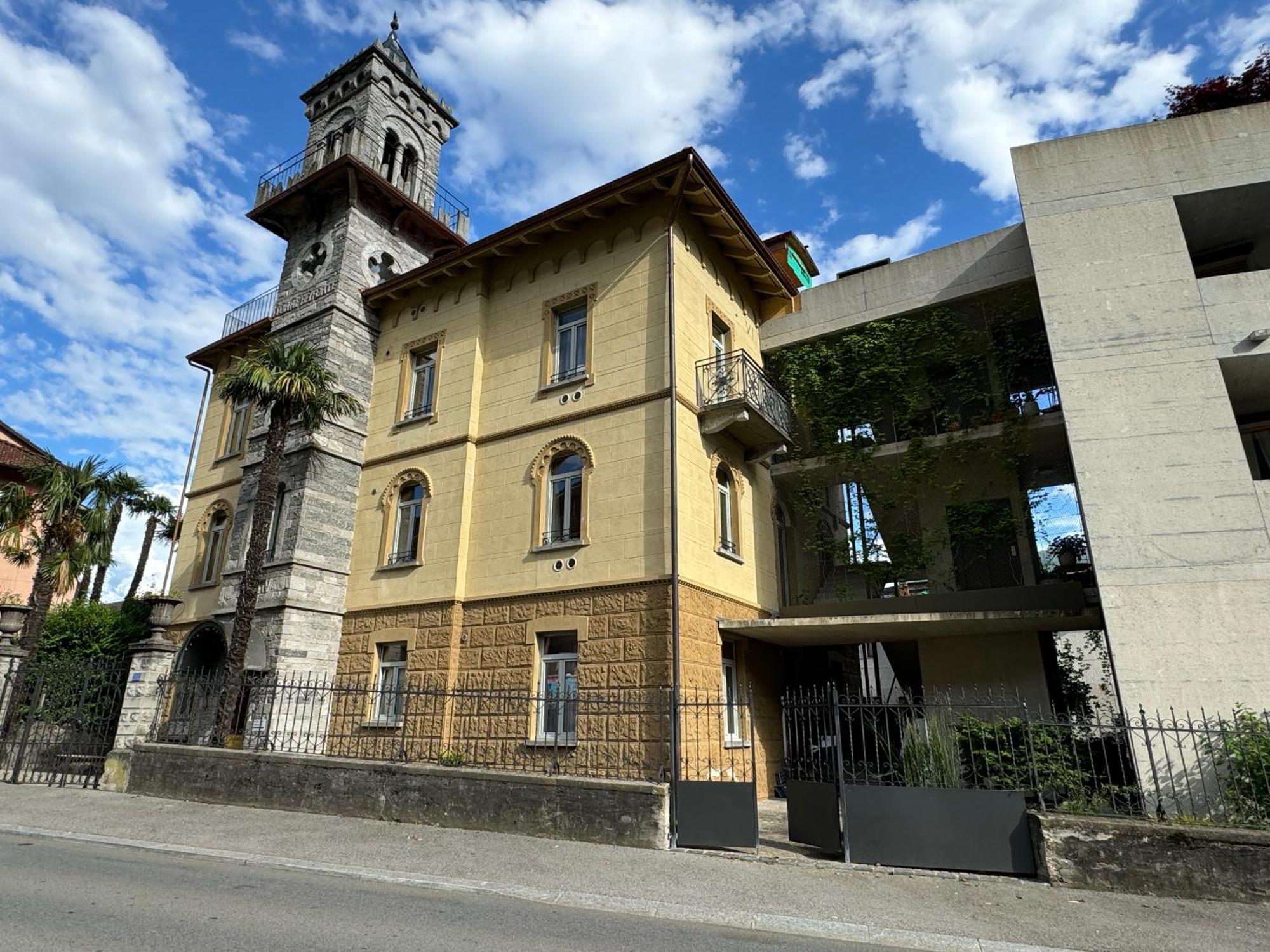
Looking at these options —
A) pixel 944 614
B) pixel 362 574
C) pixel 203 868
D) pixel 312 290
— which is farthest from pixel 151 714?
pixel 944 614

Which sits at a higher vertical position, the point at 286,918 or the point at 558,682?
the point at 558,682

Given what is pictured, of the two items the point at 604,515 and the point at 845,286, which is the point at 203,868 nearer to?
the point at 604,515

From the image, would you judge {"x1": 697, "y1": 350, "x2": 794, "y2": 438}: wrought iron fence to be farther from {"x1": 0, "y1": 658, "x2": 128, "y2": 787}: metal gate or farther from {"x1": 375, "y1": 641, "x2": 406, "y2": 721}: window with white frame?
{"x1": 0, "y1": 658, "x2": 128, "y2": 787}: metal gate

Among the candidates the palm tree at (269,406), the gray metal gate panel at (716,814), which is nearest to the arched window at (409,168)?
the palm tree at (269,406)

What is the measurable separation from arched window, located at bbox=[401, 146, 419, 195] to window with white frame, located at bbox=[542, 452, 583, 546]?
11890 millimetres

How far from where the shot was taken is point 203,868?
26.0ft

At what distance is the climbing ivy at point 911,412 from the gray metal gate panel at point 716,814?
775cm

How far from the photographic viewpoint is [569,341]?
612 inches

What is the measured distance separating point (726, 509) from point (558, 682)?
4650 mm

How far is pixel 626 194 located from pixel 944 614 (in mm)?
9751

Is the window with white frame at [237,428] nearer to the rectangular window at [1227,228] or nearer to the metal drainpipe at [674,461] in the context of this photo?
the metal drainpipe at [674,461]

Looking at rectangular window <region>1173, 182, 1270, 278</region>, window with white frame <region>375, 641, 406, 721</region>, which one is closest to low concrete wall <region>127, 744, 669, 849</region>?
window with white frame <region>375, 641, 406, 721</region>

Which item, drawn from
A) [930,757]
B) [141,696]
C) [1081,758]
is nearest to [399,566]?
[141,696]

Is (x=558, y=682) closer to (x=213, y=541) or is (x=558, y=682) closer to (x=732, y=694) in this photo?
(x=732, y=694)
